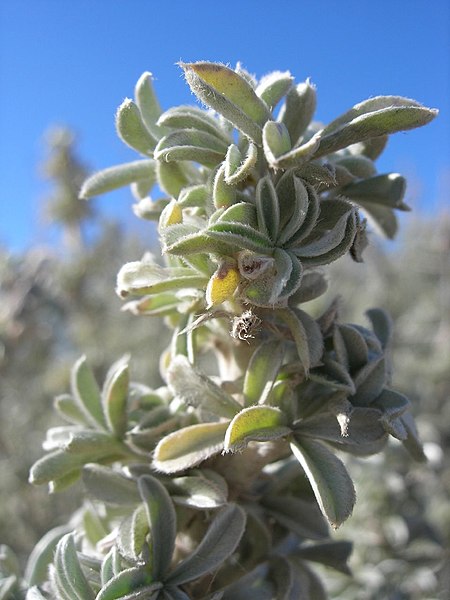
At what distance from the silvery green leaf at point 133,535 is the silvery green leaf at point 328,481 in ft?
0.81

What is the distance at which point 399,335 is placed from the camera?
7.27 metres

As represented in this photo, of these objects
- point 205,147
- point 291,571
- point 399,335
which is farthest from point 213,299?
point 399,335

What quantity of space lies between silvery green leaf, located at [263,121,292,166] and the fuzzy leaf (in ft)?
0.92

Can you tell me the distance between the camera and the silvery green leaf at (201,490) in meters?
0.85

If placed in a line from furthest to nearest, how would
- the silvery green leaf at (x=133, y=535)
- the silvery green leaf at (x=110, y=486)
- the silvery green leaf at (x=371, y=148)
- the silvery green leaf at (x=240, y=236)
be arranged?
1. the silvery green leaf at (x=371, y=148)
2. the silvery green leaf at (x=110, y=486)
3. the silvery green leaf at (x=133, y=535)
4. the silvery green leaf at (x=240, y=236)

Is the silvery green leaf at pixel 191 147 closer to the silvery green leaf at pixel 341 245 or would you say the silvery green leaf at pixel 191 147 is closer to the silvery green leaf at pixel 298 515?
the silvery green leaf at pixel 341 245

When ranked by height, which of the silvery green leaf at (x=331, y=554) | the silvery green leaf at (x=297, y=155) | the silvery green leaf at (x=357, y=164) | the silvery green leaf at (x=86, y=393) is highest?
the silvery green leaf at (x=297, y=155)

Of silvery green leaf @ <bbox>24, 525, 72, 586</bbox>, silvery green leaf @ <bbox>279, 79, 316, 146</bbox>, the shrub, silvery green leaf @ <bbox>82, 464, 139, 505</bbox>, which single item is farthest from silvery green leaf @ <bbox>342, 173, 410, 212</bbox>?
silvery green leaf @ <bbox>24, 525, 72, 586</bbox>

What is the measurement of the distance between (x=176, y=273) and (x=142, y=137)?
24 centimetres

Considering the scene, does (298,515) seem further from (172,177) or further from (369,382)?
(172,177)

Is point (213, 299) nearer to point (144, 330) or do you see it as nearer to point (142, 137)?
point (142, 137)

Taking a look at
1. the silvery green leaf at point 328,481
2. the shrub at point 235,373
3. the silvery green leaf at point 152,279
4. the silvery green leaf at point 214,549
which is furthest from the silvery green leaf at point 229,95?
the silvery green leaf at point 214,549

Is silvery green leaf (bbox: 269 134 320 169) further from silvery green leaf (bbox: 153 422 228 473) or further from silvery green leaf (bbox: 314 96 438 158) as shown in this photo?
silvery green leaf (bbox: 153 422 228 473)

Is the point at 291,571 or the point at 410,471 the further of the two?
the point at 410,471
